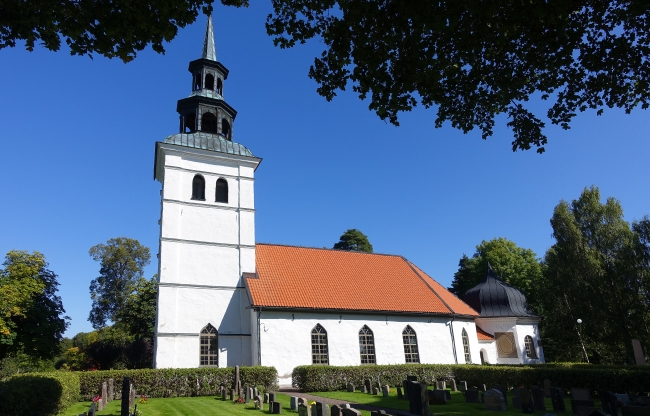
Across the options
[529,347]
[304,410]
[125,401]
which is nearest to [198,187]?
[125,401]

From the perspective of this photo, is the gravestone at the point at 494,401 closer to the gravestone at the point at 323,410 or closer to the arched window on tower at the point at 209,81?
the gravestone at the point at 323,410

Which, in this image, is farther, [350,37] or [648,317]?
[648,317]

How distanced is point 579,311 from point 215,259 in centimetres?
2380

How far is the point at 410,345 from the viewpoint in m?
22.8

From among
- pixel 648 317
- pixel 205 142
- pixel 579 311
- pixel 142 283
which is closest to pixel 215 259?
pixel 205 142

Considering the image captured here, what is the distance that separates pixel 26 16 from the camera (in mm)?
5832

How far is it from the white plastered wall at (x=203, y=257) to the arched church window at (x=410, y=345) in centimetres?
828

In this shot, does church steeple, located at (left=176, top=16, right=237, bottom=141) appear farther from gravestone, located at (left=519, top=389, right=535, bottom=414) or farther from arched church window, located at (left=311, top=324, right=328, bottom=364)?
gravestone, located at (left=519, top=389, right=535, bottom=414)

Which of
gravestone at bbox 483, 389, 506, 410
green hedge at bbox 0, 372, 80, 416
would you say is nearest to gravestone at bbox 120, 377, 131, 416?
green hedge at bbox 0, 372, 80, 416

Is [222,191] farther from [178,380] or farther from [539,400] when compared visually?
[539,400]

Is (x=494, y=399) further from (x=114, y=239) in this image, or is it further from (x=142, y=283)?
(x=114, y=239)

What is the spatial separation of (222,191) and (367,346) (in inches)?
445

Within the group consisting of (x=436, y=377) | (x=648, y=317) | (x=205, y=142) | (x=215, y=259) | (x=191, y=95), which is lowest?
(x=436, y=377)

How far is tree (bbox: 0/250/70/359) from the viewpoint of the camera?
26.5 m
